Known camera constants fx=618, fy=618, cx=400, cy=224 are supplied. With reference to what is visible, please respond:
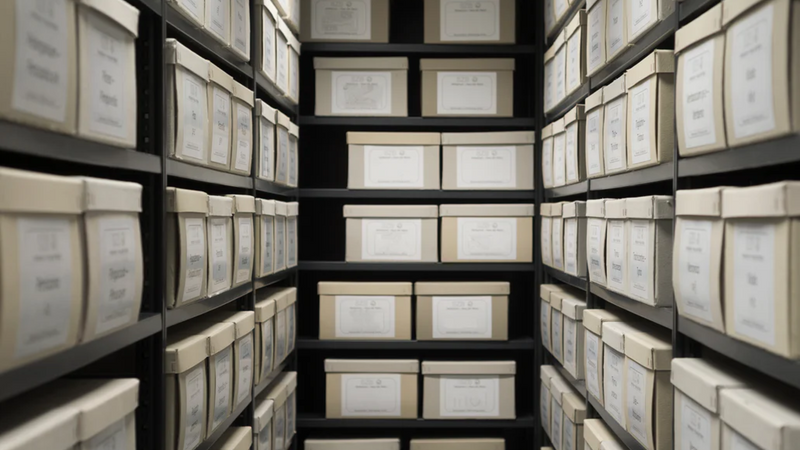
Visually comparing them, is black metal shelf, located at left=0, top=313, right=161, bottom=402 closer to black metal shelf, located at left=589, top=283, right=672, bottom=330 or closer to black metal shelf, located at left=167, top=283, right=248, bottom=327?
black metal shelf, located at left=167, top=283, right=248, bottom=327

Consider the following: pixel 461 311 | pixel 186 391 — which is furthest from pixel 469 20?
pixel 186 391

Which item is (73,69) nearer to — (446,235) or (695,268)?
(695,268)

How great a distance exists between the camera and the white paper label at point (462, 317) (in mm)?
2869

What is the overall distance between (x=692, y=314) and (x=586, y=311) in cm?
74

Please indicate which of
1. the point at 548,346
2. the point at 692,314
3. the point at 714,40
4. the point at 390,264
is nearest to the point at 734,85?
the point at 714,40

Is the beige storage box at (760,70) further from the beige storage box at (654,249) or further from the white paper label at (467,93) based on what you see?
the white paper label at (467,93)

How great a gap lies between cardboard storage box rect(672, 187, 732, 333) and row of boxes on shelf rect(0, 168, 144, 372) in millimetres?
1040

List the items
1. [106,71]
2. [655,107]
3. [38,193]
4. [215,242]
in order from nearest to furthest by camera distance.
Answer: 1. [38,193]
2. [106,71]
3. [655,107]
4. [215,242]

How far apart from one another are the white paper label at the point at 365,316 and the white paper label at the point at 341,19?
47.8 inches

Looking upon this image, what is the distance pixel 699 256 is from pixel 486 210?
67.8 inches

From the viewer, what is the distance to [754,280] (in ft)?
3.15

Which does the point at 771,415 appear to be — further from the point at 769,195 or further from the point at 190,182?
the point at 190,182

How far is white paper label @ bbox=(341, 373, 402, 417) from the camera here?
2848 millimetres

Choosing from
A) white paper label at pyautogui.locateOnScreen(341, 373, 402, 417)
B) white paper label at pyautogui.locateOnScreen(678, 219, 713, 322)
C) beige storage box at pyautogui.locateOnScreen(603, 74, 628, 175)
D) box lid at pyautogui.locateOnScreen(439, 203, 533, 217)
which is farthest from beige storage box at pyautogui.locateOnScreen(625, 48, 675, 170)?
white paper label at pyautogui.locateOnScreen(341, 373, 402, 417)
